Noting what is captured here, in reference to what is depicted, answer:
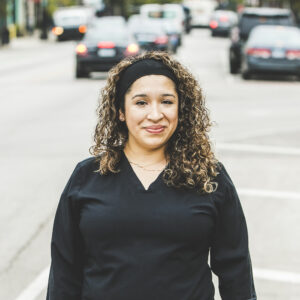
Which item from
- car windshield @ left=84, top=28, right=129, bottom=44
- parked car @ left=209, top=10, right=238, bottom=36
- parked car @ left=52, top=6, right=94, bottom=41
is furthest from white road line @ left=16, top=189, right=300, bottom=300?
parked car @ left=209, top=10, right=238, bottom=36

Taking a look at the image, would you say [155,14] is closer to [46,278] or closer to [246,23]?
[246,23]

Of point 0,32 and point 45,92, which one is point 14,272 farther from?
point 0,32

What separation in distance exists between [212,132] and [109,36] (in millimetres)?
10911

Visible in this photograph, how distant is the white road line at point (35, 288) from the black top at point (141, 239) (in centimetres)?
273

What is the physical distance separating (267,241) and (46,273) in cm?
204

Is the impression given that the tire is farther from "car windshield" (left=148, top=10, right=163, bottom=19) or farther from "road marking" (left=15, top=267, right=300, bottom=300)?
"car windshield" (left=148, top=10, right=163, bottom=19)

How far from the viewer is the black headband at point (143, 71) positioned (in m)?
2.88

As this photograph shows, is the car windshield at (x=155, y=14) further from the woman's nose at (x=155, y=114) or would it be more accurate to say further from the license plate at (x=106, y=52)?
the woman's nose at (x=155, y=114)

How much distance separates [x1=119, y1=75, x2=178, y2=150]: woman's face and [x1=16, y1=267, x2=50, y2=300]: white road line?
297 centimetres

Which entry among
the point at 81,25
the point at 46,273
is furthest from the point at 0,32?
the point at 46,273

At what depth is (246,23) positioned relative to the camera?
27109 mm

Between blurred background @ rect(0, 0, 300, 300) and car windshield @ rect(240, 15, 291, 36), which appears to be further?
car windshield @ rect(240, 15, 291, 36)

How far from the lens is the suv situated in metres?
25.6

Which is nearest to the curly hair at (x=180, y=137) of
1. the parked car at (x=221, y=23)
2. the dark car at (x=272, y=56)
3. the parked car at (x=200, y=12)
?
the dark car at (x=272, y=56)
